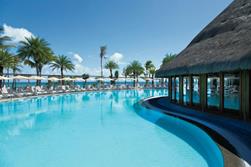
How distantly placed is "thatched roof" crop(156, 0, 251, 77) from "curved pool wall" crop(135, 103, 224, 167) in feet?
7.60

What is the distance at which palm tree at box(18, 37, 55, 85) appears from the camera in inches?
1069

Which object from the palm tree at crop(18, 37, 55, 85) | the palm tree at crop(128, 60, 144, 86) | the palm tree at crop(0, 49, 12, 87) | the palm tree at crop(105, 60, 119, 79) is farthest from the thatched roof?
the palm tree at crop(128, 60, 144, 86)

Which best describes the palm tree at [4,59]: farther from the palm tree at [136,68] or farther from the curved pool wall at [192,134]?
the palm tree at [136,68]

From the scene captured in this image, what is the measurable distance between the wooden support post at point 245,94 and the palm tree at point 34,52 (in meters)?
26.0

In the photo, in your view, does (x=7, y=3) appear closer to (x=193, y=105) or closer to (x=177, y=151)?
(x=193, y=105)

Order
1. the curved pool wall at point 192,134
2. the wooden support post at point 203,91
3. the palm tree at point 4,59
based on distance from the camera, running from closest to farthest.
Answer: the curved pool wall at point 192,134 → the wooden support post at point 203,91 → the palm tree at point 4,59

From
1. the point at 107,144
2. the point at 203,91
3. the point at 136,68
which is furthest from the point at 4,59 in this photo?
the point at 136,68

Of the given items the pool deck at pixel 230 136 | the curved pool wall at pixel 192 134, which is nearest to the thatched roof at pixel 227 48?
the pool deck at pixel 230 136

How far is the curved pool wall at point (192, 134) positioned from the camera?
464 cm

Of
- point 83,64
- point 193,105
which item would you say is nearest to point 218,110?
point 193,105

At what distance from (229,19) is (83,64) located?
36.7 meters

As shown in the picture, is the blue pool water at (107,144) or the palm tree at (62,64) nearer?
the blue pool water at (107,144)

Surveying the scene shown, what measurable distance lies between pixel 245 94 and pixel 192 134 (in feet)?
7.96

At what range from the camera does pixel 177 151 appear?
18.4ft
